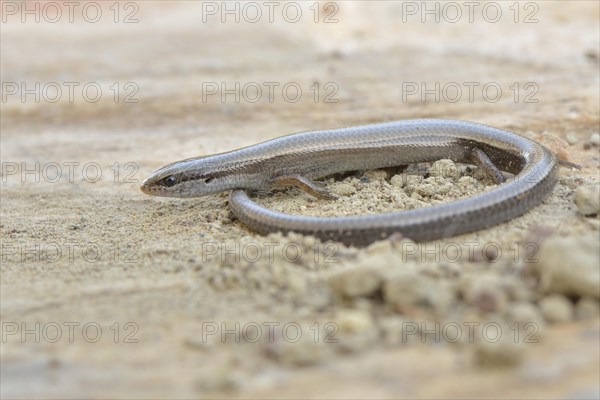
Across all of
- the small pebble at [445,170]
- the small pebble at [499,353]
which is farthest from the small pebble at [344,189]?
the small pebble at [499,353]

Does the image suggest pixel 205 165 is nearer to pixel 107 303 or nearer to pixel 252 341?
pixel 107 303

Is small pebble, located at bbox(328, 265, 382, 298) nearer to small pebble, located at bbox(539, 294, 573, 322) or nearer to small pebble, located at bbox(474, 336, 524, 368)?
small pebble, located at bbox(474, 336, 524, 368)

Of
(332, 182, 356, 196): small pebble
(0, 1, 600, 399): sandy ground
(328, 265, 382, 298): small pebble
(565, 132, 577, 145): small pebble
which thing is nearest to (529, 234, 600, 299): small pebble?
(0, 1, 600, 399): sandy ground

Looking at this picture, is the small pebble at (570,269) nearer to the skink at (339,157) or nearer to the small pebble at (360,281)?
the small pebble at (360,281)

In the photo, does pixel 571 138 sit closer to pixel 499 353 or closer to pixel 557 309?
pixel 557 309

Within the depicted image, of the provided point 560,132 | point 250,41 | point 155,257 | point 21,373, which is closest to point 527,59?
point 560,132

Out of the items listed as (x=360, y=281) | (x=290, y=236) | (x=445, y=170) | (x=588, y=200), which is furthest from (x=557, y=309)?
(x=445, y=170)
